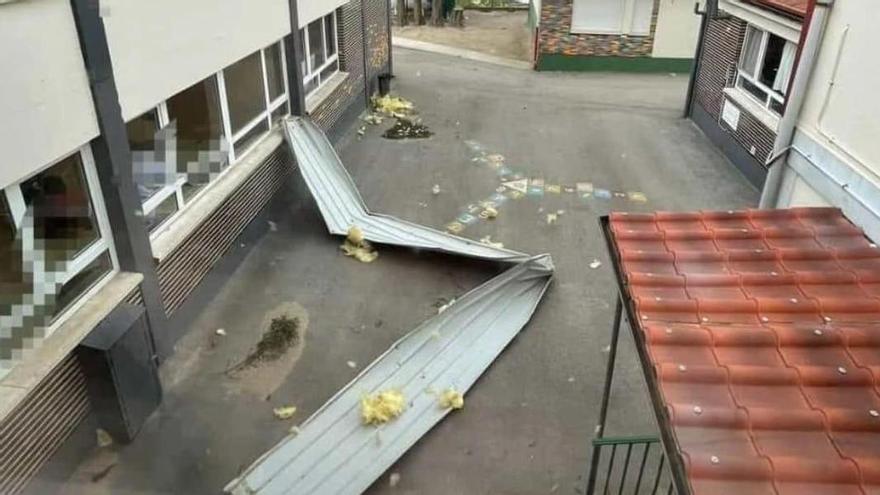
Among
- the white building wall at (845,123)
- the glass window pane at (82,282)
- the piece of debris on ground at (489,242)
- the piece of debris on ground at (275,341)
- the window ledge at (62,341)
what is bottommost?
the piece of debris on ground at (275,341)

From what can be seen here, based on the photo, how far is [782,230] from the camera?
3.95 metres

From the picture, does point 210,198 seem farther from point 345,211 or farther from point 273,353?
point 345,211

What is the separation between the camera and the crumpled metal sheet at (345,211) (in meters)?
7.28

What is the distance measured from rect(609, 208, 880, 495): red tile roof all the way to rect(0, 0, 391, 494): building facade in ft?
12.3

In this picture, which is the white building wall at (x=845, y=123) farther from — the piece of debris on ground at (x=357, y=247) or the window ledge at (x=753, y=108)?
the piece of debris on ground at (x=357, y=247)

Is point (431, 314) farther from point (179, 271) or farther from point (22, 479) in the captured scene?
point (22, 479)

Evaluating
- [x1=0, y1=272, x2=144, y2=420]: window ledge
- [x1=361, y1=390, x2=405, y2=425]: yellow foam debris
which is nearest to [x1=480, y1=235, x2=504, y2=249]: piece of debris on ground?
[x1=361, y1=390, x2=405, y2=425]: yellow foam debris

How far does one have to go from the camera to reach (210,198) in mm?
6418

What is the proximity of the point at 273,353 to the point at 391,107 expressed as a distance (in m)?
8.70

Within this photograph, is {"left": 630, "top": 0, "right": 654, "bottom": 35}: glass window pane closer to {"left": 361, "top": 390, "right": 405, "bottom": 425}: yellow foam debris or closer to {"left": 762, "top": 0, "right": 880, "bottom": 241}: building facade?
{"left": 762, "top": 0, "right": 880, "bottom": 241}: building facade

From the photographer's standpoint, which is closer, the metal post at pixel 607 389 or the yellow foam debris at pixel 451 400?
the metal post at pixel 607 389

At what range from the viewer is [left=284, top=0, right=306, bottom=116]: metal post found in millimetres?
8469

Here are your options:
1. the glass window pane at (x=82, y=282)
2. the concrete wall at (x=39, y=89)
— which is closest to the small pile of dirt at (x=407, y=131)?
the glass window pane at (x=82, y=282)

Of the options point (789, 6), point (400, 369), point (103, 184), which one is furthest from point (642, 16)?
point (103, 184)
